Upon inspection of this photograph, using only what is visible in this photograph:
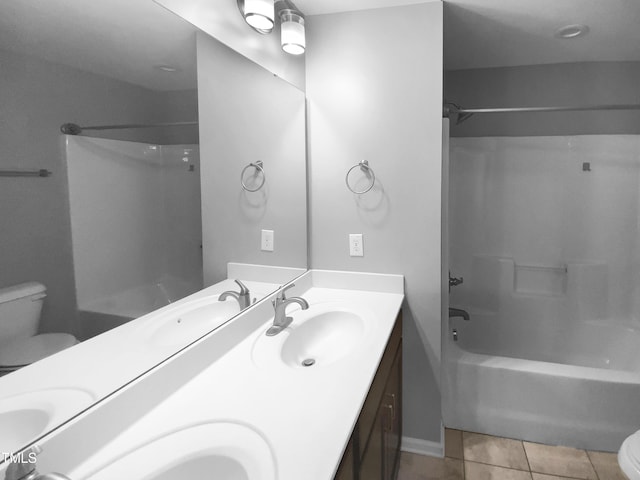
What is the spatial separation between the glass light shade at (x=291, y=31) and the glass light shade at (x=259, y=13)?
0.21m

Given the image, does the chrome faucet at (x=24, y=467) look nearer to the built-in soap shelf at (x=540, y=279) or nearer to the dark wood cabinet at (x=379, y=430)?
the dark wood cabinet at (x=379, y=430)

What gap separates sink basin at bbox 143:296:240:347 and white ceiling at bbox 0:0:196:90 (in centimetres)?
63

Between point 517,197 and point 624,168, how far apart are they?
2.26 ft

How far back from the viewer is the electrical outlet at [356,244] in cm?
A: 204

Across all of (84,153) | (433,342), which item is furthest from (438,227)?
Result: (84,153)

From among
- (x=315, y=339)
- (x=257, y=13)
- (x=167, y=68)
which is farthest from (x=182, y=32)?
(x=315, y=339)

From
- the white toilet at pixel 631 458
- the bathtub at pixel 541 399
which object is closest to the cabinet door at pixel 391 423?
the bathtub at pixel 541 399

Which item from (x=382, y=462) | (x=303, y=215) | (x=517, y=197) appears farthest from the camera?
(x=517, y=197)

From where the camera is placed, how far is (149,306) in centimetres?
104

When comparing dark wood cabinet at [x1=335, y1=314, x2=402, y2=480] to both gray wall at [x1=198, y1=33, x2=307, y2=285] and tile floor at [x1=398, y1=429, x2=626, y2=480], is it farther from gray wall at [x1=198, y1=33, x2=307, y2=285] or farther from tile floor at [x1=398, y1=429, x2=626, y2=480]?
gray wall at [x1=198, y1=33, x2=307, y2=285]

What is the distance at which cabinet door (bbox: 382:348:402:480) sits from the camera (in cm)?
148

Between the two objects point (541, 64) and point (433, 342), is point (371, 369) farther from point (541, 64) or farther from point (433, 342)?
point (541, 64)

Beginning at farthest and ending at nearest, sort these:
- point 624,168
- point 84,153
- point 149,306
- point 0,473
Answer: point 624,168 < point 149,306 < point 84,153 < point 0,473

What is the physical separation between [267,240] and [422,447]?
55.7 inches
